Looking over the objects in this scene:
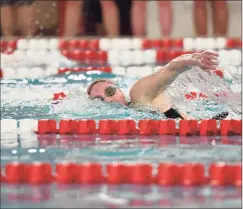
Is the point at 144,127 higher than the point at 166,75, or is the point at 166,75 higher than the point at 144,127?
the point at 166,75

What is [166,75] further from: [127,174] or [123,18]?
[123,18]

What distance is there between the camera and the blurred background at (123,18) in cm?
768

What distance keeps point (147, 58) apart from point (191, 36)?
1045 millimetres

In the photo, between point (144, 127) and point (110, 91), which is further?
point (110, 91)

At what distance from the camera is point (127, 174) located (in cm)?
312

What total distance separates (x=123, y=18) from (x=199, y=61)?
4.04m

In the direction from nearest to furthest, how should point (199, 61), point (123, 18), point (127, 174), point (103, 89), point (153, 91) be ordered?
point (127, 174) → point (199, 61) → point (153, 91) → point (103, 89) → point (123, 18)

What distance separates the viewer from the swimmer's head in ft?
15.3

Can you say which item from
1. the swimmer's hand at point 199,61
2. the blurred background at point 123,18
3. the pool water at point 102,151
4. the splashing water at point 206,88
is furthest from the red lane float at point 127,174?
the blurred background at point 123,18

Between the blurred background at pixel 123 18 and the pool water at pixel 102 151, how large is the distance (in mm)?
1759

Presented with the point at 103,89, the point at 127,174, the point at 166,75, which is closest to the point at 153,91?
the point at 166,75

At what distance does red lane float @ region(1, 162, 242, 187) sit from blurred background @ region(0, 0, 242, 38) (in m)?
4.64

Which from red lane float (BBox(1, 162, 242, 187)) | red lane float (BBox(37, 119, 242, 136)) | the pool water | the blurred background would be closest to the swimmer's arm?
the pool water

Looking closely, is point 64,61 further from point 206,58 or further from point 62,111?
point 206,58
